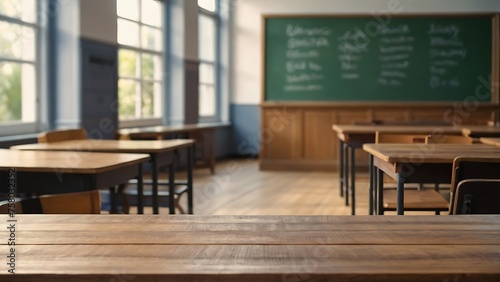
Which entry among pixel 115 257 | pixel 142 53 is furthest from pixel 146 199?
pixel 142 53

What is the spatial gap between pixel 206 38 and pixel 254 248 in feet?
29.9

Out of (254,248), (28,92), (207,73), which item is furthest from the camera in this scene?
(207,73)

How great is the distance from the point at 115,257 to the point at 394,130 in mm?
4473

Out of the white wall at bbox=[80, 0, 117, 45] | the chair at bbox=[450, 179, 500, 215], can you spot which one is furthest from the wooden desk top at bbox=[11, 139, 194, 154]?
the white wall at bbox=[80, 0, 117, 45]

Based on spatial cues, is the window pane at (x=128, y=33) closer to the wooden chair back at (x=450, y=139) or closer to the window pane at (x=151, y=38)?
the window pane at (x=151, y=38)

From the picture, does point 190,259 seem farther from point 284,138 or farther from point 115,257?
point 284,138

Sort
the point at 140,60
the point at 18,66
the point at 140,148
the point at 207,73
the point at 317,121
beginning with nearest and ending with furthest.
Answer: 1. the point at 140,148
2. the point at 18,66
3. the point at 140,60
4. the point at 317,121
5. the point at 207,73

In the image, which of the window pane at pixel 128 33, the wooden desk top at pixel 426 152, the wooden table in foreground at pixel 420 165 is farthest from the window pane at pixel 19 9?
the wooden table in foreground at pixel 420 165

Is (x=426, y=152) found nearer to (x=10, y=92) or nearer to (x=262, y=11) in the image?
(x=10, y=92)

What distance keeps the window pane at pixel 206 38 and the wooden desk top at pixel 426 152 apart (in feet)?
21.0

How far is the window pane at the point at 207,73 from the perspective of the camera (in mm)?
10109

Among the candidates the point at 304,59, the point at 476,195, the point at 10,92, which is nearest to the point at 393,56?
the point at 304,59

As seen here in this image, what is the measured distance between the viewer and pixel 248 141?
11.0 m

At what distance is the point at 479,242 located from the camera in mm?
1303
